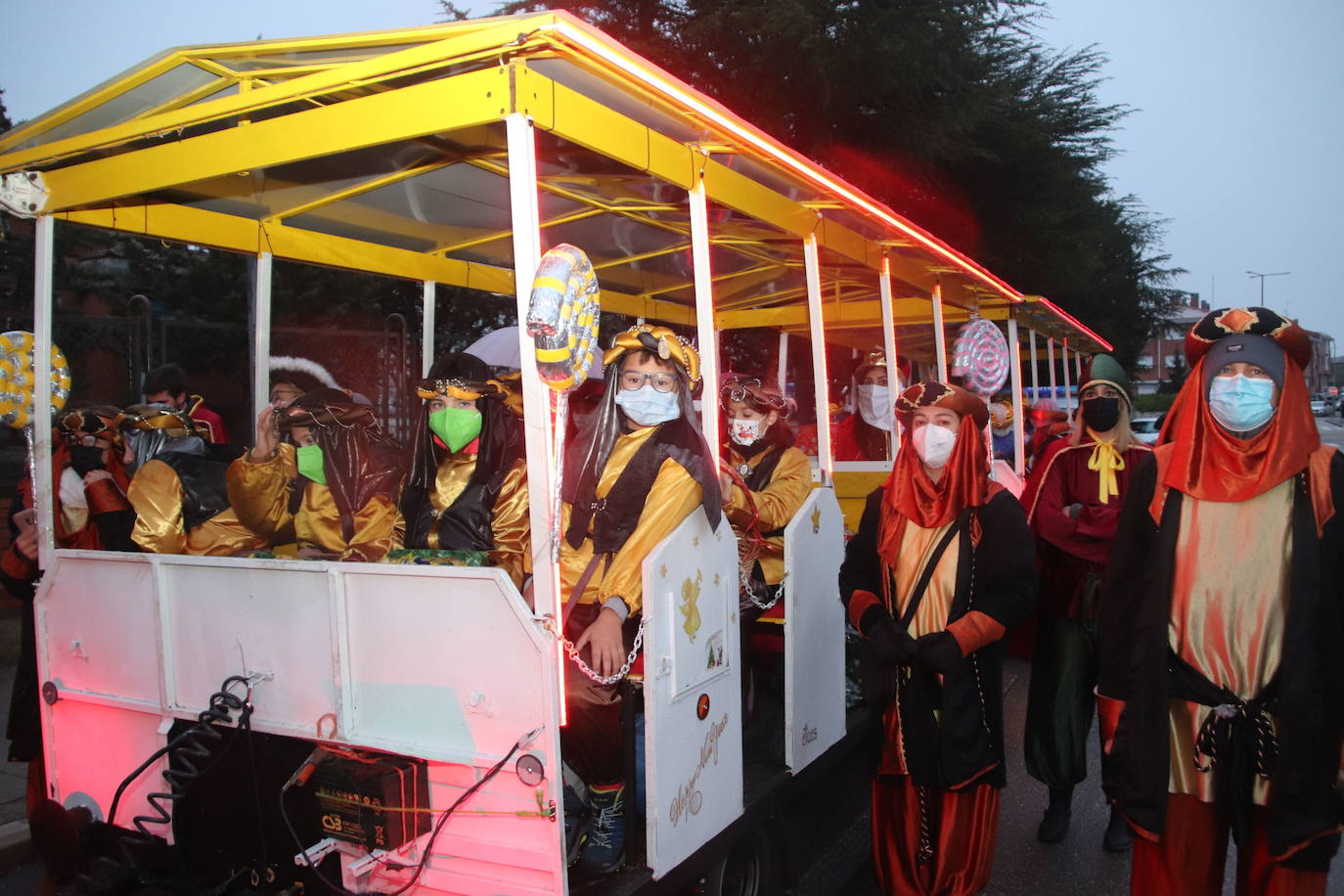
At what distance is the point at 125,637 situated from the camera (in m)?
3.30

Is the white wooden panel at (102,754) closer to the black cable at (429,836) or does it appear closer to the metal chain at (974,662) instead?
the black cable at (429,836)

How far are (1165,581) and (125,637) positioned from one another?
3346 mm

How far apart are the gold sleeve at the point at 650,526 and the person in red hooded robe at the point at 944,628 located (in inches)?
33.5

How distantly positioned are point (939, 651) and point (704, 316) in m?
1.39

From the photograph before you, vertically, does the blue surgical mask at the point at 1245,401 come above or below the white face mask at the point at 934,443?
above

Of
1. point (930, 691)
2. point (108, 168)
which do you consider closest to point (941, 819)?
point (930, 691)

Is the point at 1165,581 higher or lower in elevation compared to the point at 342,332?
lower

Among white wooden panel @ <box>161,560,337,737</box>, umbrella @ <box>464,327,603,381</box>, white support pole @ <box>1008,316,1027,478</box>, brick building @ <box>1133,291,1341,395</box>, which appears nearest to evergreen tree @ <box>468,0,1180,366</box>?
brick building @ <box>1133,291,1341,395</box>

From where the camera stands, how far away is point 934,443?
349 cm

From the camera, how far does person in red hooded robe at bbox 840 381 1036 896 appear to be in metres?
3.34

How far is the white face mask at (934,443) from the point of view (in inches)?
137

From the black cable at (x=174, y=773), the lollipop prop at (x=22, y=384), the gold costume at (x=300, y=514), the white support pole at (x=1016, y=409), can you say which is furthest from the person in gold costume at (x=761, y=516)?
the white support pole at (x=1016, y=409)

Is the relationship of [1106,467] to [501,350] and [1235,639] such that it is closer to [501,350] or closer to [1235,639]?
[1235,639]

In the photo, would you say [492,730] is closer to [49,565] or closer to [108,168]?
[49,565]
